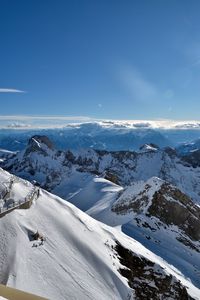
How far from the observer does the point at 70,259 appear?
3334 centimetres

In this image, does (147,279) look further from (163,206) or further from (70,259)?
(163,206)

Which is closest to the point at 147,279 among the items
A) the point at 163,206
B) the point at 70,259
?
the point at 70,259

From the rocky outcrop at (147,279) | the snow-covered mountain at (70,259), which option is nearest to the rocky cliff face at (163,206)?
the snow-covered mountain at (70,259)

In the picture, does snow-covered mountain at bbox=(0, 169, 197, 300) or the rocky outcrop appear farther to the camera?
the rocky outcrop

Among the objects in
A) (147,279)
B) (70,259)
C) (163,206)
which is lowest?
(163,206)

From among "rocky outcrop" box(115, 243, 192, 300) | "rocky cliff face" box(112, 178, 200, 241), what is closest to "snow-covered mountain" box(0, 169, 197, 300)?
"rocky outcrop" box(115, 243, 192, 300)

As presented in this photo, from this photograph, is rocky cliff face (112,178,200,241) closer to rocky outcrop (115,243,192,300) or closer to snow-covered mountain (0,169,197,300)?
snow-covered mountain (0,169,197,300)

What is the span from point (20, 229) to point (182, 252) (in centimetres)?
3038

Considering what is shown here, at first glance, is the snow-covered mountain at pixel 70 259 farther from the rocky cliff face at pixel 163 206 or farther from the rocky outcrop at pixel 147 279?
the rocky cliff face at pixel 163 206

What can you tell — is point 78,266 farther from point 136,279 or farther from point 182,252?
point 182,252

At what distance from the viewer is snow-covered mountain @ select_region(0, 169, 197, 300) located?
28.7 meters

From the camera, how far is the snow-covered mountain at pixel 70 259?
28.7 metres

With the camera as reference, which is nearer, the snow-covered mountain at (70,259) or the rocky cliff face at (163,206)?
the snow-covered mountain at (70,259)

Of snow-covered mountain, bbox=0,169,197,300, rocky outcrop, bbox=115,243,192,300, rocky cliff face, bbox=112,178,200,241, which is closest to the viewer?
snow-covered mountain, bbox=0,169,197,300
